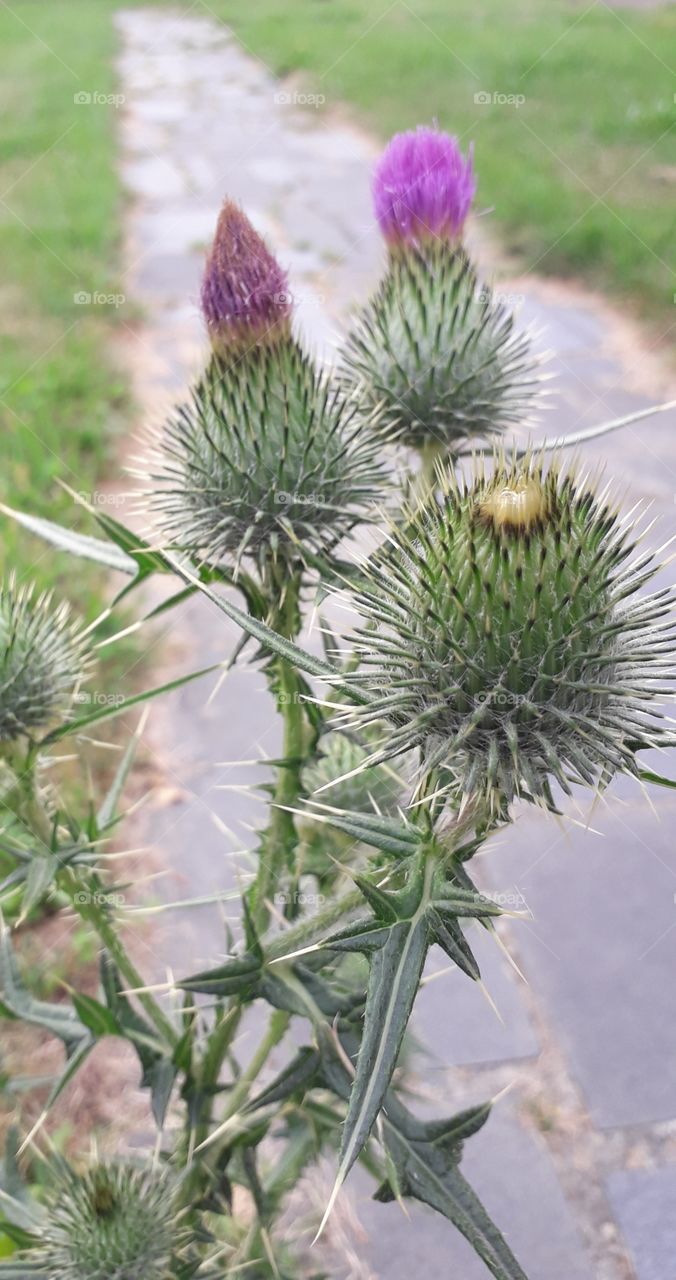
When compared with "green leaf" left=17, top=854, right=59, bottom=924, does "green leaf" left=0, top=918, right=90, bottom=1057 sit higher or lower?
lower

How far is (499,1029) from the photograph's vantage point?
3.16 metres

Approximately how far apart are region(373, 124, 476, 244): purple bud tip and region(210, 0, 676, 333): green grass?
8.77ft

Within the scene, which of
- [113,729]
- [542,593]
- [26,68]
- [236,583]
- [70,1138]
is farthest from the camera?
[26,68]

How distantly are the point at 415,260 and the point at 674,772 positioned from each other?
1838 mm

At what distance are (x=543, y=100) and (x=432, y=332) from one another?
11.8 metres

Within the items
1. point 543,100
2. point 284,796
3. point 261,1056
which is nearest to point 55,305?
point 284,796

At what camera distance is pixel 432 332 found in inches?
84.2

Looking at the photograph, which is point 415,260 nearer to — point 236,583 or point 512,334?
point 512,334

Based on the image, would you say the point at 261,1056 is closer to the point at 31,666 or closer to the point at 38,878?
the point at 38,878

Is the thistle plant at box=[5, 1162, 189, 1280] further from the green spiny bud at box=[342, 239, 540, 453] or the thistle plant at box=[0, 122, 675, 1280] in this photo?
the green spiny bud at box=[342, 239, 540, 453]

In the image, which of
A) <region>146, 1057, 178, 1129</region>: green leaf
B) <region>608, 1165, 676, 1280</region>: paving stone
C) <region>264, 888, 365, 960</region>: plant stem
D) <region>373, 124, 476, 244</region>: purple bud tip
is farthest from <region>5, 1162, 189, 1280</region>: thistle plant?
<region>373, 124, 476, 244</region>: purple bud tip

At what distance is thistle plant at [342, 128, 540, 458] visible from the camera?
2.08 metres

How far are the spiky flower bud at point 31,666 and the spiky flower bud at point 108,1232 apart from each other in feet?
2.80

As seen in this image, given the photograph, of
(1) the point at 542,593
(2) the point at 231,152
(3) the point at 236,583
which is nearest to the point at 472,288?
(3) the point at 236,583
